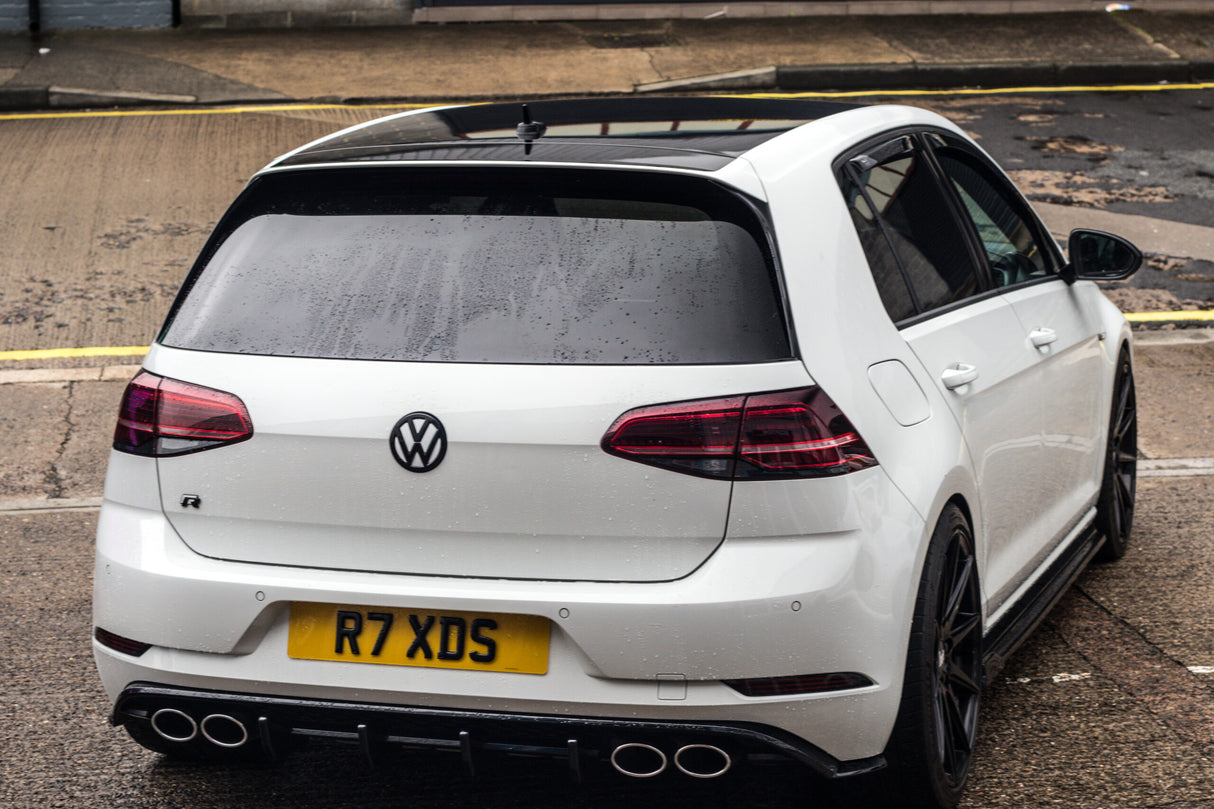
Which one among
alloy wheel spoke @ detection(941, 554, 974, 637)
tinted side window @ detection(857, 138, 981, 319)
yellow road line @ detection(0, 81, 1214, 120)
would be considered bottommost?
yellow road line @ detection(0, 81, 1214, 120)

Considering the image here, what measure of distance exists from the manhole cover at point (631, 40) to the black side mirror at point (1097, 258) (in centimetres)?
1208

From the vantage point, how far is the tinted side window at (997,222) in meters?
4.23

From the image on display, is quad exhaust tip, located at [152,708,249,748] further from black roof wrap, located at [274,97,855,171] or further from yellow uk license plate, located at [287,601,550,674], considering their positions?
black roof wrap, located at [274,97,855,171]

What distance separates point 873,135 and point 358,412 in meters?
1.55

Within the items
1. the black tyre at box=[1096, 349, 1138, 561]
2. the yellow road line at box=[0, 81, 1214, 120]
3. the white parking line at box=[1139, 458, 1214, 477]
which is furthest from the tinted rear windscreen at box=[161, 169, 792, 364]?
the yellow road line at box=[0, 81, 1214, 120]

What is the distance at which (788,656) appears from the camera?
291cm

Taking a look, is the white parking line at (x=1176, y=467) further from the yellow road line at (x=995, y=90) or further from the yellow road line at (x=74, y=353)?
the yellow road line at (x=995, y=90)

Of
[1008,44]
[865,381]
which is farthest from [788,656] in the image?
[1008,44]

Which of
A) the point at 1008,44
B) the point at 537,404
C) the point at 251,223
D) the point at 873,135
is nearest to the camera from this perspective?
the point at 537,404

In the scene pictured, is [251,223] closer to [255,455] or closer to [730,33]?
[255,455]

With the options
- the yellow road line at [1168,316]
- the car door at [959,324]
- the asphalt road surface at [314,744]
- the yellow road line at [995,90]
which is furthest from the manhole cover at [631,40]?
the car door at [959,324]

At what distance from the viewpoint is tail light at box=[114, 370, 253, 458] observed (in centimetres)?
306

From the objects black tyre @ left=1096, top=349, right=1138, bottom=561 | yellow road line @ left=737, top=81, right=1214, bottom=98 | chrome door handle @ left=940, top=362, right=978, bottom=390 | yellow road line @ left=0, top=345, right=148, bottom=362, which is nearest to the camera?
chrome door handle @ left=940, top=362, right=978, bottom=390

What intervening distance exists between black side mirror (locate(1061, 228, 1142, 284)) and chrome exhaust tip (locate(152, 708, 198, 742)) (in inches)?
114
